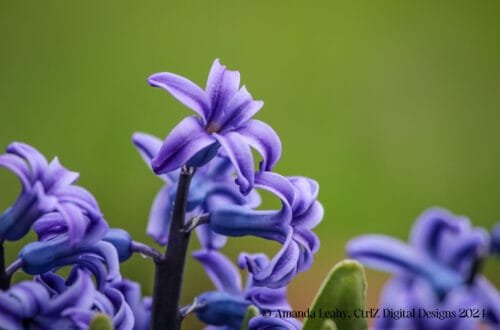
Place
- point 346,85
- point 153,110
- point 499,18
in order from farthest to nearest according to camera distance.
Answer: point 499,18 < point 346,85 < point 153,110

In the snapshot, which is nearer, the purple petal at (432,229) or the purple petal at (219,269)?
the purple petal at (219,269)

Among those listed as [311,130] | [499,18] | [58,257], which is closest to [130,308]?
[58,257]

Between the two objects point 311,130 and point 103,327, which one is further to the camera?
point 311,130

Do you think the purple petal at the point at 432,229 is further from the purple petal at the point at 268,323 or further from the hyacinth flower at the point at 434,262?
the purple petal at the point at 268,323

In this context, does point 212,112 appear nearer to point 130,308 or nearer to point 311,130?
point 130,308

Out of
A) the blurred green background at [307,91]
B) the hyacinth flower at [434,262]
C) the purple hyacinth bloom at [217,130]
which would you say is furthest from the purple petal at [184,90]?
the blurred green background at [307,91]

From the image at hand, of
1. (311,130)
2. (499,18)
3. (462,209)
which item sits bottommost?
(462,209)

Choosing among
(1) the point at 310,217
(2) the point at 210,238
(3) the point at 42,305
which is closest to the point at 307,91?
(2) the point at 210,238
